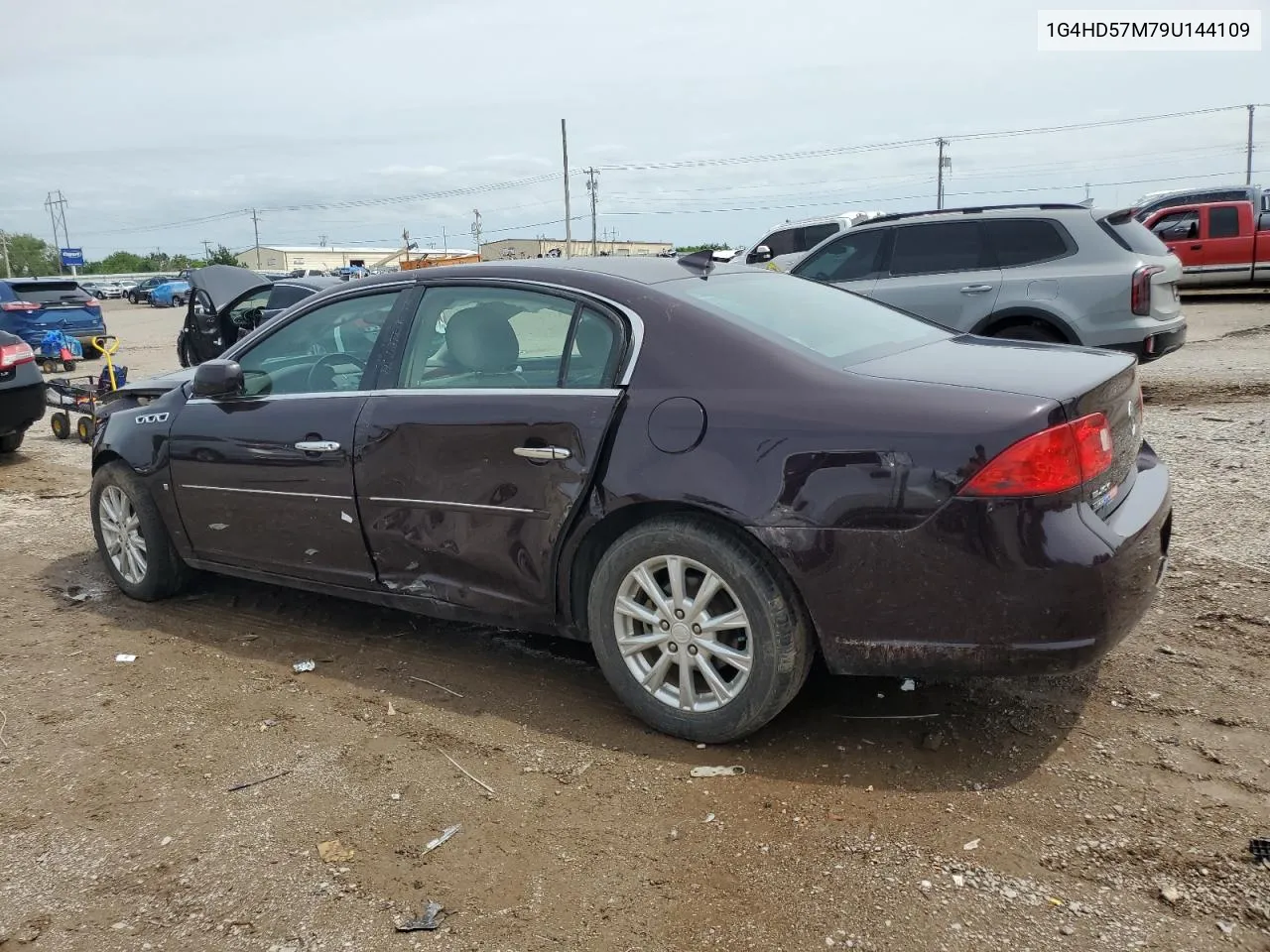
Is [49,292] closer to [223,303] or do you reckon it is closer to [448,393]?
[223,303]

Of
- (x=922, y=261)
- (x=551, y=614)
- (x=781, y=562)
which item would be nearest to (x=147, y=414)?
(x=551, y=614)

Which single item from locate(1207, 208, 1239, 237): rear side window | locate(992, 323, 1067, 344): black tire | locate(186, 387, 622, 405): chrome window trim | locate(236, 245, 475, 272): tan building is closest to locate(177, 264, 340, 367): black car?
locate(186, 387, 622, 405): chrome window trim

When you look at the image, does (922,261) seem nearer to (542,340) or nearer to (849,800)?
(542,340)

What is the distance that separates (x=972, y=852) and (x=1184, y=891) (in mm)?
502

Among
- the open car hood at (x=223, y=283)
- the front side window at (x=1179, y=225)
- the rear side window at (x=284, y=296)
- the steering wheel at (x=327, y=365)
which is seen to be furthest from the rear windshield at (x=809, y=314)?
the front side window at (x=1179, y=225)

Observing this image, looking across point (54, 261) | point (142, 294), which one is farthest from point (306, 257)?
point (142, 294)

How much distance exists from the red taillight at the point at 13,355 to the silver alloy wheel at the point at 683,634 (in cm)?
793

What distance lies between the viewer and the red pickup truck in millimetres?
18469

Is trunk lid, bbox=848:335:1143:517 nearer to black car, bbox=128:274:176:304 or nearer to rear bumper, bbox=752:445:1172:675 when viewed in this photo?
rear bumper, bbox=752:445:1172:675

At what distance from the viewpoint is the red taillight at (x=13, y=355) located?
8.98 meters

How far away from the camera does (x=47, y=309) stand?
19406mm

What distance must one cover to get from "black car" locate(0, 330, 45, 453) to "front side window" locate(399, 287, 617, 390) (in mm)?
6784

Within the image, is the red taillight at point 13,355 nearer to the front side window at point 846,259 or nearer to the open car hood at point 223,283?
the open car hood at point 223,283

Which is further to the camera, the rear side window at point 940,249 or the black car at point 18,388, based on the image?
the black car at point 18,388
